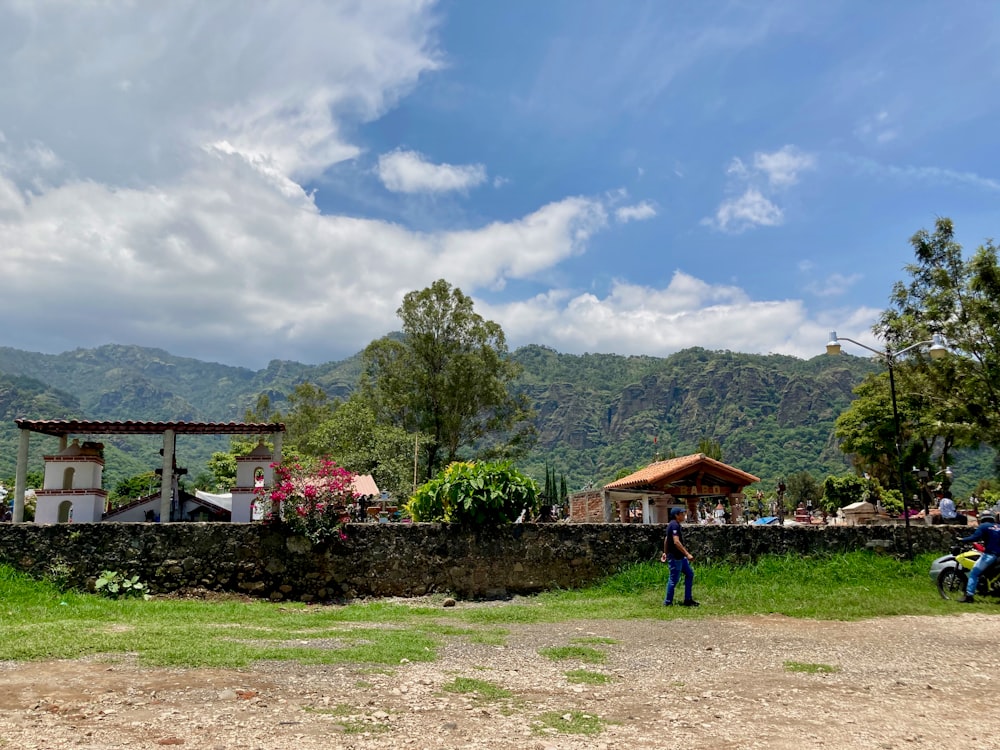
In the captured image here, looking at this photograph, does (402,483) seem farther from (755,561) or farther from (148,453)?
(148,453)

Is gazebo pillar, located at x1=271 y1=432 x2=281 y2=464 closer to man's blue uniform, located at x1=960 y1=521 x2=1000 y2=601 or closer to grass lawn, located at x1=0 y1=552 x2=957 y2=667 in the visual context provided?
grass lawn, located at x1=0 y1=552 x2=957 y2=667

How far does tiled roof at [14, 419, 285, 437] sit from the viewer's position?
13328mm

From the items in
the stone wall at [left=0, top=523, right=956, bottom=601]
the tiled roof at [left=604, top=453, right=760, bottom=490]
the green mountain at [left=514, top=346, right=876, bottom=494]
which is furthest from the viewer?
the green mountain at [left=514, top=346, right=876, bottom=494]

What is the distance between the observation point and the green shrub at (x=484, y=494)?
13.2 m

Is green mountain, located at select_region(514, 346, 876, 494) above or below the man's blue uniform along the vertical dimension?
above

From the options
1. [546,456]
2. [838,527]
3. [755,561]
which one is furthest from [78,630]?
[546,456]

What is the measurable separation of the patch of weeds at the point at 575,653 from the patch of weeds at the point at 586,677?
568 millimetres

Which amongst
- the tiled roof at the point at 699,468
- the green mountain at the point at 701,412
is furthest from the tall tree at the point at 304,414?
the green mountain at the point at 701,412

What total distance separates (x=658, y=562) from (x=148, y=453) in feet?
502

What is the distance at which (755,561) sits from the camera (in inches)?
533

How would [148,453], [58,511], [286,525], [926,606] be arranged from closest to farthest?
[926,606] < [286,525] < [58,511] < [148,453]

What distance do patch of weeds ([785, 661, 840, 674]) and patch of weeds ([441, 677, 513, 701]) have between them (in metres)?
2.94

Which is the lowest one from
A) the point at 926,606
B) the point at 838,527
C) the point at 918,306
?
the point at 926,606

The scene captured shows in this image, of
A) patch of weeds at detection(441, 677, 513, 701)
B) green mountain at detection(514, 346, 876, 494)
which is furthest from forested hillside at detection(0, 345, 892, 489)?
patch of weeds at detection(441, 677, 513, 701)
